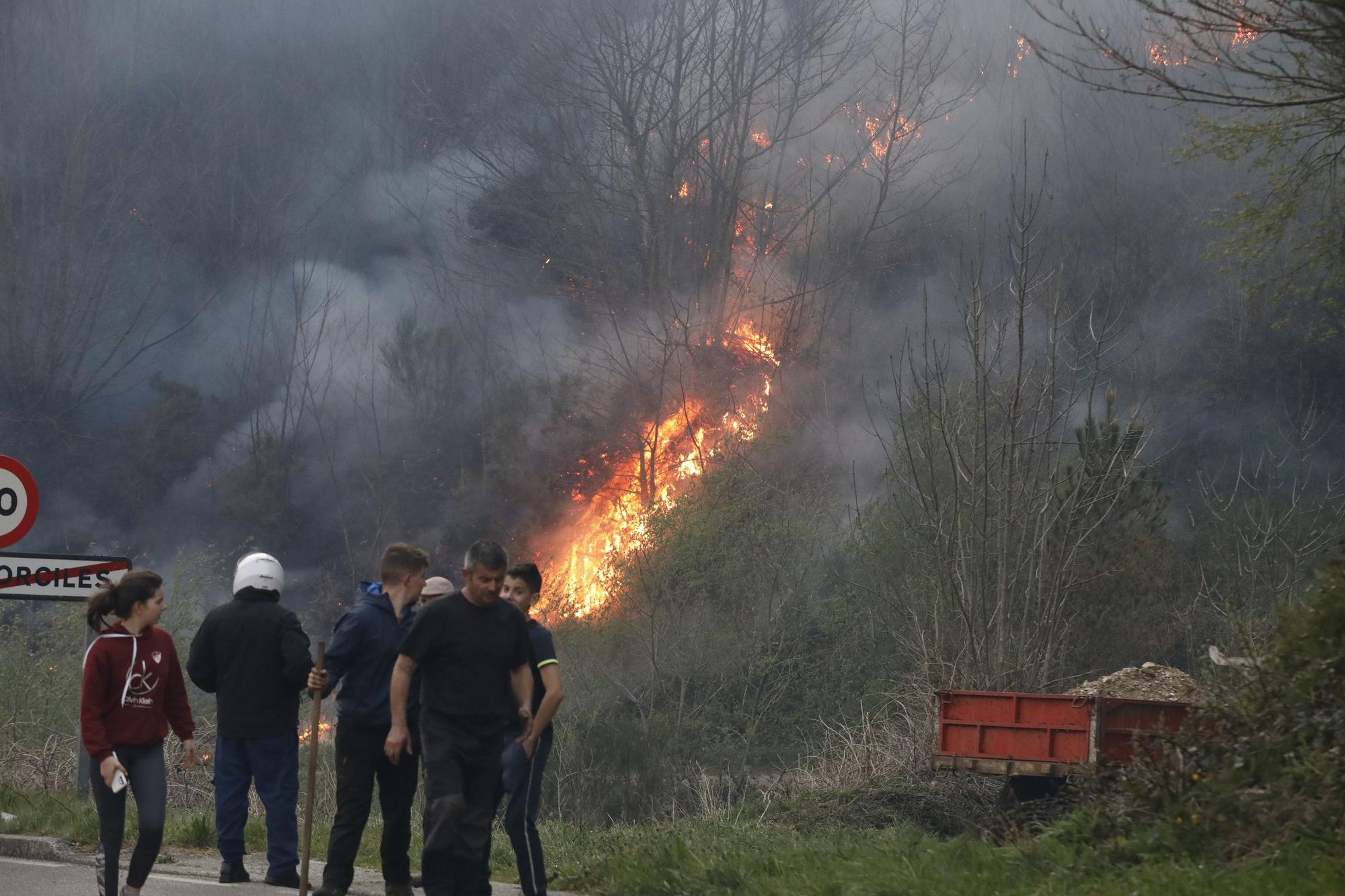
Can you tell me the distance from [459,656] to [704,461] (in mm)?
27074

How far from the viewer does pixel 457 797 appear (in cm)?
582

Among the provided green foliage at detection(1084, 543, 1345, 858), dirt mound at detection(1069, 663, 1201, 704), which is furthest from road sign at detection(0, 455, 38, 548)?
dirt mound at detection(1069, 663, 1201, 704)

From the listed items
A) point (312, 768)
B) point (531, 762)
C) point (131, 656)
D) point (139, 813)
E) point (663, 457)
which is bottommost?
point (139, 813)

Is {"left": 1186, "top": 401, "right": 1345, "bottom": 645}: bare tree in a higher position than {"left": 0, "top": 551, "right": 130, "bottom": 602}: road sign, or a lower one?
higher

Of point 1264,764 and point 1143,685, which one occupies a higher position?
point 1143,685

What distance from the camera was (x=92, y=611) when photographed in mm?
6168

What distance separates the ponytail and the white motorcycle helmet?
1.05 m

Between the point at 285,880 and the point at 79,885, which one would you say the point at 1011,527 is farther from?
the point at 79,885

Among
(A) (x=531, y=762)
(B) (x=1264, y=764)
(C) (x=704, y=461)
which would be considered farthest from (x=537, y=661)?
(C) (x=704, y=461)

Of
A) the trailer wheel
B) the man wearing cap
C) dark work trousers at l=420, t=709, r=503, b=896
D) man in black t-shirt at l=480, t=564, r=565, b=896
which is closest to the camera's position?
dark work trousers at l=420, t=709, r=503, b=896

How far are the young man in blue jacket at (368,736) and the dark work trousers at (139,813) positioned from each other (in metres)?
0.81

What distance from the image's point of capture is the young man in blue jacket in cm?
681

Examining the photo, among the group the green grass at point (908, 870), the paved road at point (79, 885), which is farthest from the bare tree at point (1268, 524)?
the paved road at point (79, 885)

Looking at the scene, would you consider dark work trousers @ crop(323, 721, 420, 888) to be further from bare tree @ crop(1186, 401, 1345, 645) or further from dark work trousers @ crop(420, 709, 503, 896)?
bare tree @ crop(1186, 401, 1345, 645)
